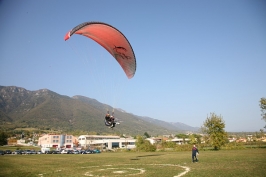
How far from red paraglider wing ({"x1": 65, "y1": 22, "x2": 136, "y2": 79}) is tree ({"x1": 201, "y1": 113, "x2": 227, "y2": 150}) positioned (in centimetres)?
3018

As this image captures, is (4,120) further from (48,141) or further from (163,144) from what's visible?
(163,144)

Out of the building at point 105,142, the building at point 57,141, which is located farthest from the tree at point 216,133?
the building at point 57,141

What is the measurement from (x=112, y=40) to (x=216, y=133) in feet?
111

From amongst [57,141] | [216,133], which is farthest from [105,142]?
[216,133]

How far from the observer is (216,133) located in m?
42.8

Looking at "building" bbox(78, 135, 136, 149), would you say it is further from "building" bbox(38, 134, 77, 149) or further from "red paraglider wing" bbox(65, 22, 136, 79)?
"red paraglider wing" bbox(65, 22, 136, 79)

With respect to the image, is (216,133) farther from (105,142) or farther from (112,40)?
(105,142)

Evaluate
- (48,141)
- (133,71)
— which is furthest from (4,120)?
(133,71)

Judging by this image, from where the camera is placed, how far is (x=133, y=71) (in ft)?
62.7

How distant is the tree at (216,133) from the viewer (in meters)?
42.8

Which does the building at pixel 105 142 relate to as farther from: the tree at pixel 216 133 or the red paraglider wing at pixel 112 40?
the red paraglider wing at pixel 112 40

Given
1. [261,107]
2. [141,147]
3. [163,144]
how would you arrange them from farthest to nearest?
[163,144]
[141,147]
[261,107]

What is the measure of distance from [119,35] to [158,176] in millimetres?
10481

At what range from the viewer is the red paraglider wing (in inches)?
607
